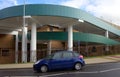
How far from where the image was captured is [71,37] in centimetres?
4469

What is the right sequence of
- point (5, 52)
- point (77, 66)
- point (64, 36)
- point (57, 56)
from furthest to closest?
1. point (5, 52)
2. point (64, 36)
3. point (77, 66)
4. point (57, 56)

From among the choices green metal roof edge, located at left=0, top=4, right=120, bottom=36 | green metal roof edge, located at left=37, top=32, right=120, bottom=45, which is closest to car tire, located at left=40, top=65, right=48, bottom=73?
green metal roof edge, located at left=0, top=4, right=120, bottom=36

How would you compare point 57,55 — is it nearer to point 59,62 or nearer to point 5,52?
point 59,62

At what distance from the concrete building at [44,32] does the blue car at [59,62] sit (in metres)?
17.2

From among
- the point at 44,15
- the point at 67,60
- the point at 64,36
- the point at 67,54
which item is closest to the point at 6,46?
the point at 64,36

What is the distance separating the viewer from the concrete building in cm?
3875

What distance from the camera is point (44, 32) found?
47312 millimetres

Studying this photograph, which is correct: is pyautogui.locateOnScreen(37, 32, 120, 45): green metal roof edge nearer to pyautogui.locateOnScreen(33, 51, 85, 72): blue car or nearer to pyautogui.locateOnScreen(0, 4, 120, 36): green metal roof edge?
pyautogui.locateOnScreen(0, 4, 120, 36): green metal roof edge

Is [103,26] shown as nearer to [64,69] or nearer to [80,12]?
[80,12]

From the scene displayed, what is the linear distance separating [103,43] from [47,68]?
33.2 m

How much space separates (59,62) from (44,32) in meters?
26.4

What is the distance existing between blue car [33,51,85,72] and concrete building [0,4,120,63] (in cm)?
1718

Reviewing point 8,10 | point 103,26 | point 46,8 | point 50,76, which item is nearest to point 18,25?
point 8,10

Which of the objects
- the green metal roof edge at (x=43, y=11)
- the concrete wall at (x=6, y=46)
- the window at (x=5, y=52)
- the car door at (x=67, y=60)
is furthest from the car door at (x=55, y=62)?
the window at (x=5, y=52)
